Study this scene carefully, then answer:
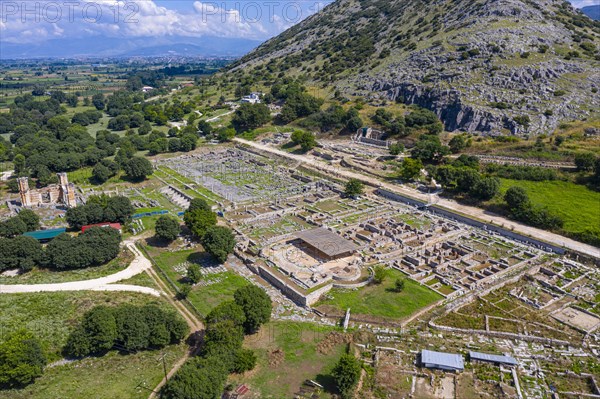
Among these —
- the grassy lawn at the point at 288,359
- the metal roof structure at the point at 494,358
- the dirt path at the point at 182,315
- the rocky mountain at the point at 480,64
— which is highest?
the rocky mountain at the point at 480,64

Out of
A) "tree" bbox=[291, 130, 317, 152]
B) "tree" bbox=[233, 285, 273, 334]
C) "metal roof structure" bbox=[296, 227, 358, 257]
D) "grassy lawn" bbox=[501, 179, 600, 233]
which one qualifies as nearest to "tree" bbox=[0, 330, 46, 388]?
"tree" bbox=[233, 285, 273, 334]

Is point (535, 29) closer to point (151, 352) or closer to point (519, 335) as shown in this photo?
point (519, 335)

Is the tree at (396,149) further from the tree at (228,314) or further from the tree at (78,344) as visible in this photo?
the tree at (78,344)

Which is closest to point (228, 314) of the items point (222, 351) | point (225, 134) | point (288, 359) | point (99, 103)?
point (222, 351)

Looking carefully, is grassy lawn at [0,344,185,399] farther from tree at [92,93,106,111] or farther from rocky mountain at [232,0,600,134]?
tree at [92,93,106,111]

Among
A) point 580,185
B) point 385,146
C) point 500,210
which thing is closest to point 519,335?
point 500,210

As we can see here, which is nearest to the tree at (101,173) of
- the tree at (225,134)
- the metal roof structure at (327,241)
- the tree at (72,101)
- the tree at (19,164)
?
the tree at (19,164)
